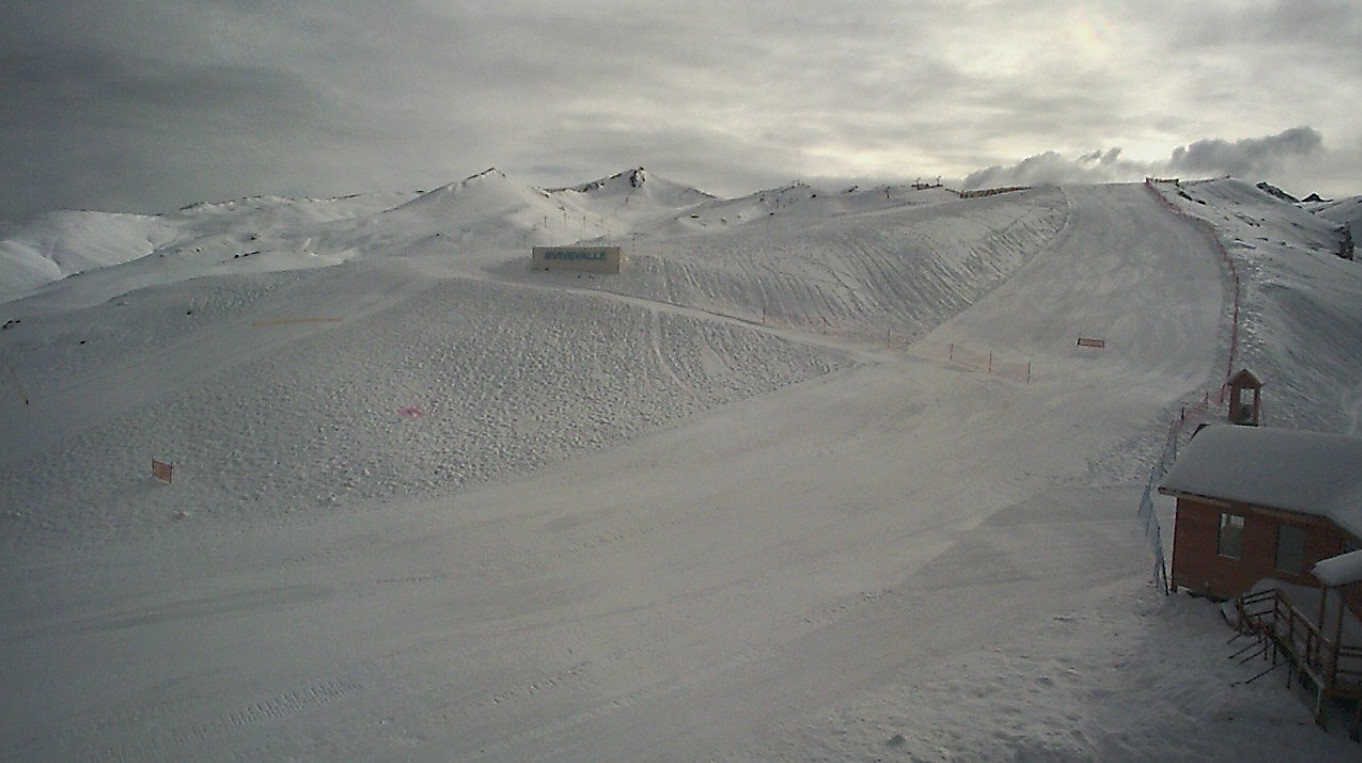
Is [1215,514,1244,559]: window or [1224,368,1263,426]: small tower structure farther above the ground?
[1224,368,1263,426]: small tower structure

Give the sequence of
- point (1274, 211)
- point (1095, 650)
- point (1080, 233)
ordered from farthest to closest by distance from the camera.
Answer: point (1274, 211), point (1080, 233), point (1095, 650)

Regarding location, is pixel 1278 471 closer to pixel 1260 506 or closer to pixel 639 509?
pixel 1260 506

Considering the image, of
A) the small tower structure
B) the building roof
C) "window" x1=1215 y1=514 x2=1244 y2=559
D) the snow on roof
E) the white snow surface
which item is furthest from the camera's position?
the small tower structure

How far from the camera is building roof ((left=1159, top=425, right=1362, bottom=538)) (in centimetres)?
1131

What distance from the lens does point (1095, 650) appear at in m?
11.9

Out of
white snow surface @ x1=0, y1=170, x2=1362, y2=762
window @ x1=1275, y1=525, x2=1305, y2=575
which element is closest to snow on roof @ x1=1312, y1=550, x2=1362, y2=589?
white snow surface @ x1=0, y1=170, x2=1362, y2=762

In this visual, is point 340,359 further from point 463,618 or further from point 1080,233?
point 1080,233

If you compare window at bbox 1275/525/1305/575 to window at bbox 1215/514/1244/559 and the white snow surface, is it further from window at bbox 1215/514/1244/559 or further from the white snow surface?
the white snow surface

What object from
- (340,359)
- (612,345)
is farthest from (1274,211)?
(340,359)

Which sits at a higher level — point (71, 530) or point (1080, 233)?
point (1080, 233)

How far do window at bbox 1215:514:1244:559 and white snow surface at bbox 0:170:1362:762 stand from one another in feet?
3.28

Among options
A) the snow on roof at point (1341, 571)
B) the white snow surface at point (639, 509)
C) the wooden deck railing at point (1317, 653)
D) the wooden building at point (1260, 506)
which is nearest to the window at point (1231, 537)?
the wooden building at point (1260, 506)

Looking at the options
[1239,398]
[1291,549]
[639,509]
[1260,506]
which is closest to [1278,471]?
[1260,506]

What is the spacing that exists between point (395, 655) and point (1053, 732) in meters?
9.61
